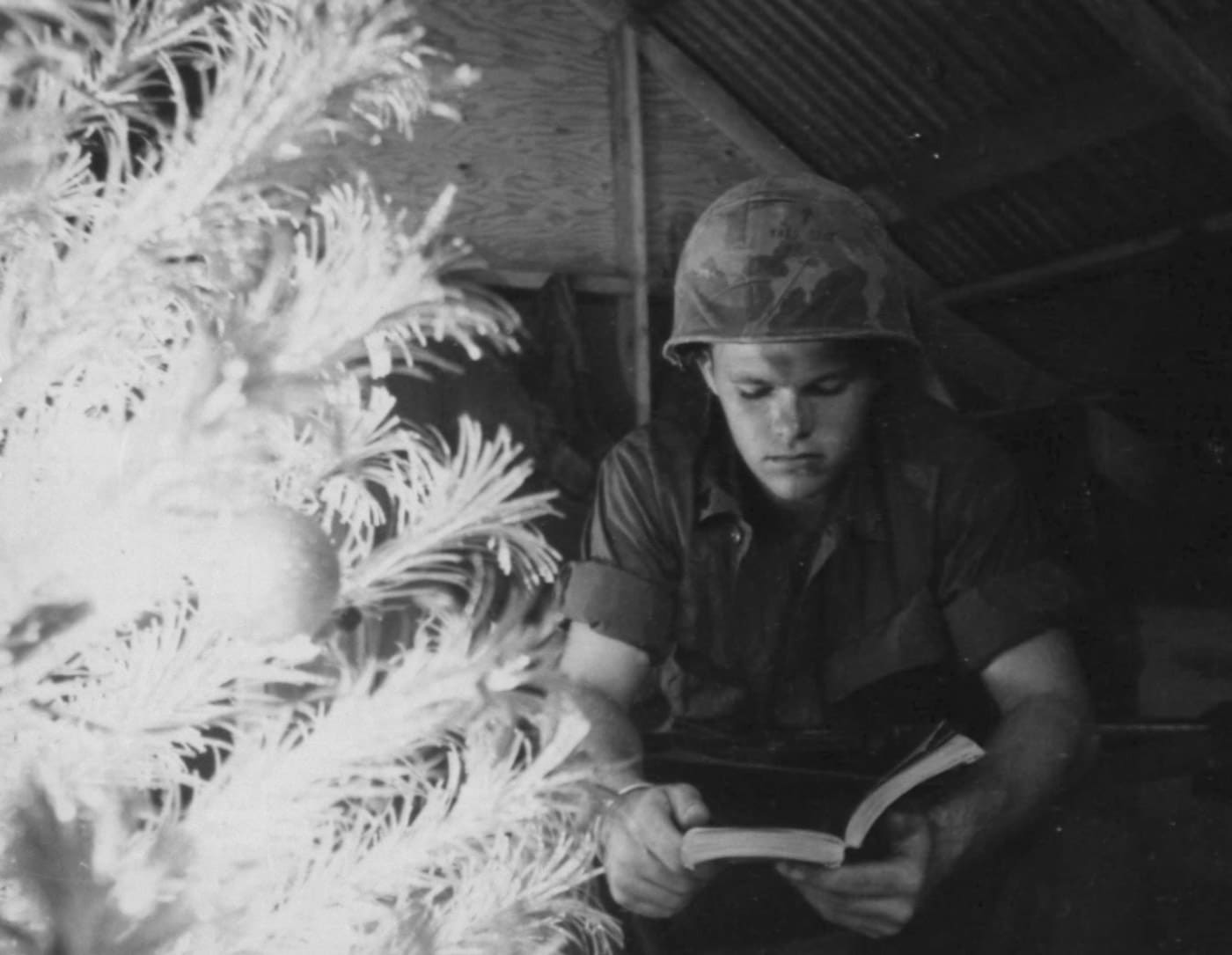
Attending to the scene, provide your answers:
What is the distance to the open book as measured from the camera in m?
1.00

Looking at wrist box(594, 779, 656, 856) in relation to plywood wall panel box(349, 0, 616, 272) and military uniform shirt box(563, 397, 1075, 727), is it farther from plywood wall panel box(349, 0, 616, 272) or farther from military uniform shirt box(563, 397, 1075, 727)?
plywood wall panel box(349, 0, 616, 272)

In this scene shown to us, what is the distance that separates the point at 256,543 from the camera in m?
0.56

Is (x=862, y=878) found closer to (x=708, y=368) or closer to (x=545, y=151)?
(x=708, y=368)

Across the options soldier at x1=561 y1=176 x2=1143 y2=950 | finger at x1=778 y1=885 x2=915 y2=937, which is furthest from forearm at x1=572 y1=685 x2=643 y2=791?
finger at x1=778 y1=885 x2=915 y2=937

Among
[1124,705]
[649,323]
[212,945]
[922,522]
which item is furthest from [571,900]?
[649,323]

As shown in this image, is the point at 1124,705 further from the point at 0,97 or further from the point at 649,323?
the point at 0,97

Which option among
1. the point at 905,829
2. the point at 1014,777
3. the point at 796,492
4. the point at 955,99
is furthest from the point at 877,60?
the point at 905,829

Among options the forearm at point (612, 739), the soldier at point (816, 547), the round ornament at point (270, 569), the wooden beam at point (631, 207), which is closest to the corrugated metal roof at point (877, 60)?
the wooden beam at point (631, 207)

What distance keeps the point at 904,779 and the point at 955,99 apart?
206cm

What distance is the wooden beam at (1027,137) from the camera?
238 cm

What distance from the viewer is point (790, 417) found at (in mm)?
1438

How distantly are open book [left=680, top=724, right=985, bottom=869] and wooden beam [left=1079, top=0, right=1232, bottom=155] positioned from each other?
5.20ft

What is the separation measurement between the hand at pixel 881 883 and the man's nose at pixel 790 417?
48 centimetres

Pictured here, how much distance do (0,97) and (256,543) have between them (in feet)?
0.76
